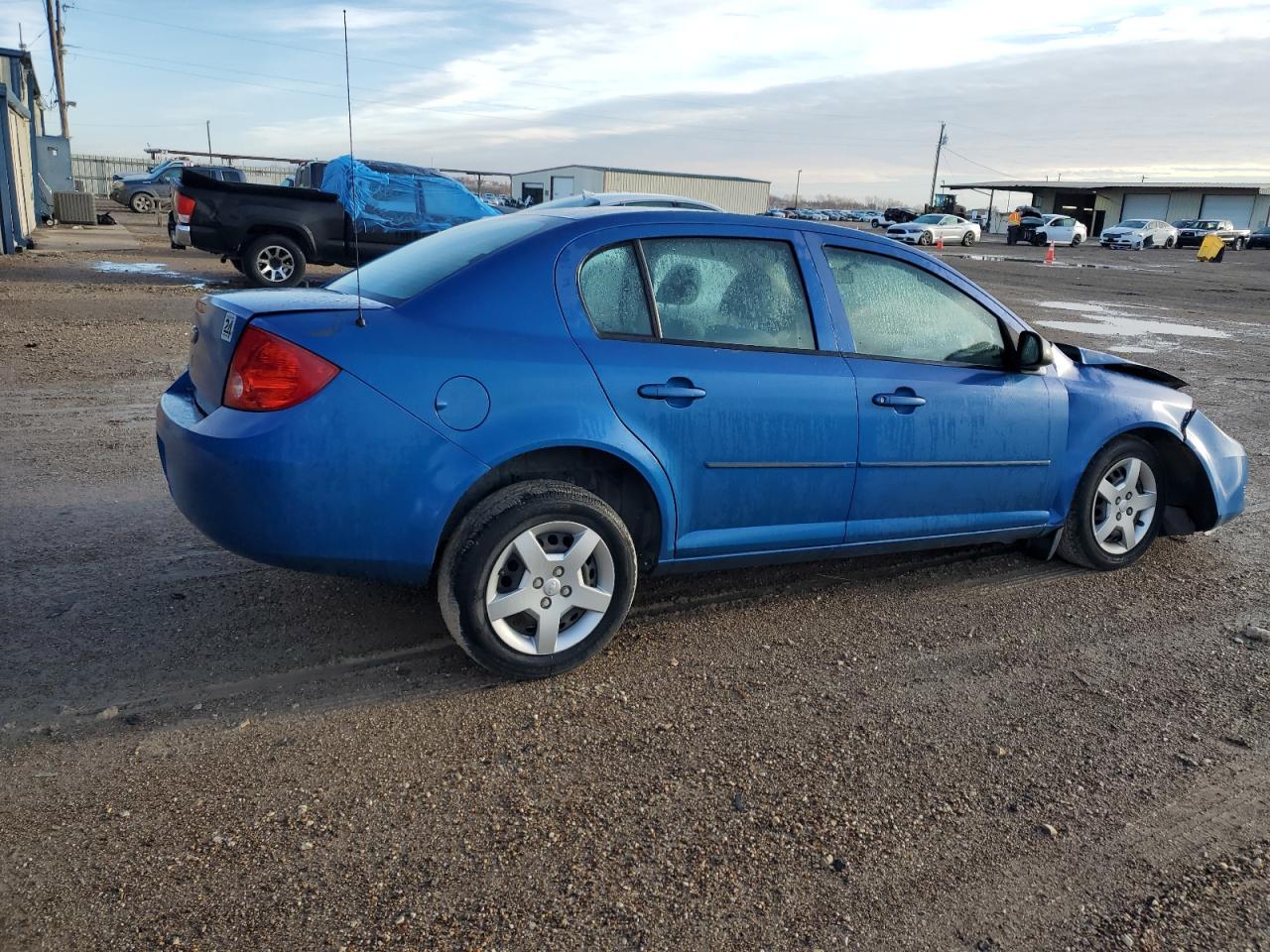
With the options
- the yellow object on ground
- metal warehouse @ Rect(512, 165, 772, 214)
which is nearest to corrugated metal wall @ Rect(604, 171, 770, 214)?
metal warehouse @ Rect(512, 165, 772, 214)

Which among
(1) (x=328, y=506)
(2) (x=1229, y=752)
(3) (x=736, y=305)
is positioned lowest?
(2) (x=1229, y=752)

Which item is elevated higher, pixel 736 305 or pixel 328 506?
pixel 736 305

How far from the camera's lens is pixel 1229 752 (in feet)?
10.7

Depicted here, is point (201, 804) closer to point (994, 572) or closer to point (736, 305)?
point (736, 305)

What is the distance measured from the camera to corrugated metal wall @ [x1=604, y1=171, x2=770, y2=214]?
4384cm

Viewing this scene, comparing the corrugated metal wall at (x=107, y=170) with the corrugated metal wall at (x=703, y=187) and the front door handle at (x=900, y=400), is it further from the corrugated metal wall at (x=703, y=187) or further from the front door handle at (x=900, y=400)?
the front door handle at (x=900, y=400)

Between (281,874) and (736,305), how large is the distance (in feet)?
8.21

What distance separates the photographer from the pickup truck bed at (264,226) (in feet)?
45.1

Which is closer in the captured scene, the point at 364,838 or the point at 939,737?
the point at 364,838

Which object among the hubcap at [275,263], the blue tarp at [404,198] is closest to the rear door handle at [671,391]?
the hubcap at [275,263]

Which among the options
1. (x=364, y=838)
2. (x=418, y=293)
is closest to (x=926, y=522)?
(x=418, y=293)

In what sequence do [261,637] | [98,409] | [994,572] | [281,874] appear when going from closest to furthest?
[281,874], [261,637], [994,572], [98,409]

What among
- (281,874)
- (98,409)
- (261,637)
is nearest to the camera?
(281,874)

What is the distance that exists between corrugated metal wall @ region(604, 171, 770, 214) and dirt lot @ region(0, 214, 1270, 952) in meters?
40.5
